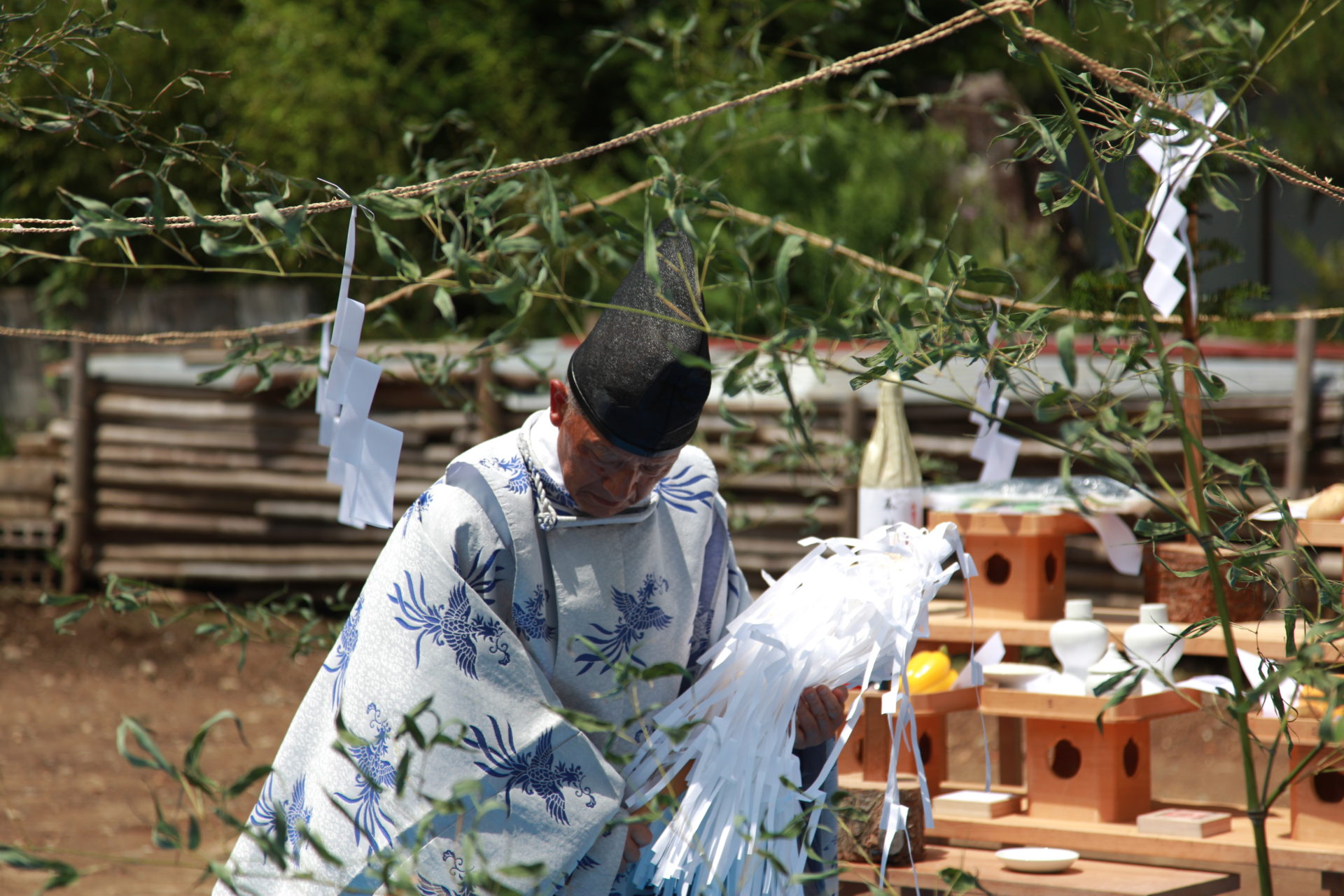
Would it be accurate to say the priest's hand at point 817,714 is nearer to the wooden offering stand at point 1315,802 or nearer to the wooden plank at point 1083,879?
the wooden plank at point 1083,879

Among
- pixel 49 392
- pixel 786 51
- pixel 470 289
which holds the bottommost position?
pixel 49 392

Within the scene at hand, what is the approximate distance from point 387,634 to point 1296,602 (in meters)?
1.23

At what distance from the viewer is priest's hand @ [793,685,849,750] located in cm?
204

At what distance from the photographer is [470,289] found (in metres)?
1.33

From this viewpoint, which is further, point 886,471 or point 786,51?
point 786,51

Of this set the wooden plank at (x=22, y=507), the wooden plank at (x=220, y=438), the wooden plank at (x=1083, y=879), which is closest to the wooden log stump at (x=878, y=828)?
the wooden plank at (x=1083, y=879)

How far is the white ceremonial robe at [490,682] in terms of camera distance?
186cm

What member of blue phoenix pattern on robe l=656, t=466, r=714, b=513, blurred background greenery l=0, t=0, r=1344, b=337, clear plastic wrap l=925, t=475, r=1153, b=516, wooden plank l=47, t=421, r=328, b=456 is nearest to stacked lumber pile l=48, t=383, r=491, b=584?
wooden plank l=47, t=421, r=328, b=456

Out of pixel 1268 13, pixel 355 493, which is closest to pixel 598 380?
pixel 355 493

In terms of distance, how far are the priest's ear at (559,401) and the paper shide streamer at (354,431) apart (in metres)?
0.31

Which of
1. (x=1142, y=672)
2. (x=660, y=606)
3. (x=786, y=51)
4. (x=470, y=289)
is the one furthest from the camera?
(x=786, y=51)

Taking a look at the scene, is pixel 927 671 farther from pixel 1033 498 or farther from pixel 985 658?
pixel 1033 498

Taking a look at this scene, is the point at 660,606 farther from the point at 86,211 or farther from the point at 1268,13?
the point at 1268,13

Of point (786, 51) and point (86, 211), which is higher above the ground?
point (786, 51)
